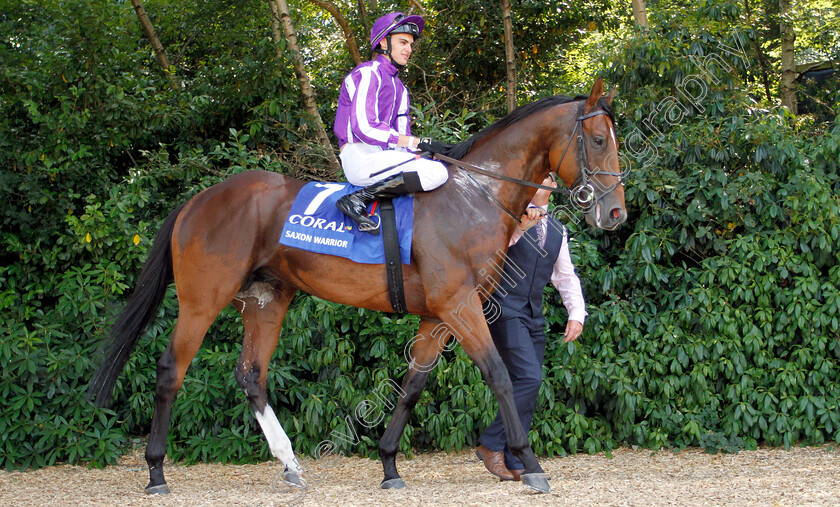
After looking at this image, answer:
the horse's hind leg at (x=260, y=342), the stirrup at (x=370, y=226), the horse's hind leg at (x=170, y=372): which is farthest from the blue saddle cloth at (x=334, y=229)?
the horse's hind leg at (x=170, y=372)

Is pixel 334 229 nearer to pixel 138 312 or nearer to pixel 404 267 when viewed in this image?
pixel 404 267

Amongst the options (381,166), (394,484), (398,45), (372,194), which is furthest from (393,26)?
(394,484)

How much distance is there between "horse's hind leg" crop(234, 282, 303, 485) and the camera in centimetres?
448

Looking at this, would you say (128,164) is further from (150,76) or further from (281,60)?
(281,60)

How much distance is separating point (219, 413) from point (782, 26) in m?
7.41

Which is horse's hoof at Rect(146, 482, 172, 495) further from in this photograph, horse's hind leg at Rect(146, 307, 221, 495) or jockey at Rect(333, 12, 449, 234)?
jockey at Rect(333, 12, 449, 234)

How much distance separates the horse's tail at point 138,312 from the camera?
4.50m

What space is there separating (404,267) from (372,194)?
0.44 m

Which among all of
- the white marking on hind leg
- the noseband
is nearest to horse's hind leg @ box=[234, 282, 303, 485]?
the white marking on hind leg

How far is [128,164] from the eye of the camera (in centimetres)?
757

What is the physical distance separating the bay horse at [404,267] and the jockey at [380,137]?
0.58 ft

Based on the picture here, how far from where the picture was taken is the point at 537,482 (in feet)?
12.4

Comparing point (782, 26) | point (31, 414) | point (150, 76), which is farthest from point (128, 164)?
point (782, 26)

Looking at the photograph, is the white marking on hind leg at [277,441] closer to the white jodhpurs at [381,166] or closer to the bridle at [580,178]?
the white jodhpurs at [381,166]
